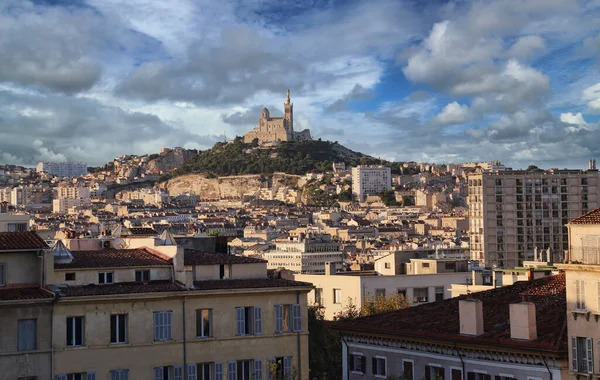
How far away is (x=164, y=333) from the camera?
25141 millimetres

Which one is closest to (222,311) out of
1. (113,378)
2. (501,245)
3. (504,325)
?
(113,378)

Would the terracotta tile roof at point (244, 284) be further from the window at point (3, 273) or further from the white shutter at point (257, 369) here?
the window at point (3, 273)

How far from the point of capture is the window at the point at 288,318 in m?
26.6

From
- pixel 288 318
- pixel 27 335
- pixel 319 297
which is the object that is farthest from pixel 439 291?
pixel 27 335

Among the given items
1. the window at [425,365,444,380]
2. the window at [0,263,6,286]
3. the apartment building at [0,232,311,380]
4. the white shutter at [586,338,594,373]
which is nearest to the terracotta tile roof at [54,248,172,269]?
the apartment building at [0,232,311,380]

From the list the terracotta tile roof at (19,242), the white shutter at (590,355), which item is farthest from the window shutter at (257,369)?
the white shutter at (590,355)

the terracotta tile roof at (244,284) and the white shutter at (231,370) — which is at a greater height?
the terracotta tile roof at (244,284)

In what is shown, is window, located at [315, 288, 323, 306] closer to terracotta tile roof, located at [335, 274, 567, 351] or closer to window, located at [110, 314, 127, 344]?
terracotta tile roof, located at [335, 274, 567, 351]

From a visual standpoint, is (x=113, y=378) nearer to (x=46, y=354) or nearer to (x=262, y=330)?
(x=46, y=354)

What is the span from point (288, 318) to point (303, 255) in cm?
10953

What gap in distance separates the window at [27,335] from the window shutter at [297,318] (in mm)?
6532

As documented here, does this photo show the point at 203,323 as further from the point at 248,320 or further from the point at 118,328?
the point at 118,328

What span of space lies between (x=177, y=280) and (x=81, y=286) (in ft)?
7.75

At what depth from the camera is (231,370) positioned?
25.6 m
